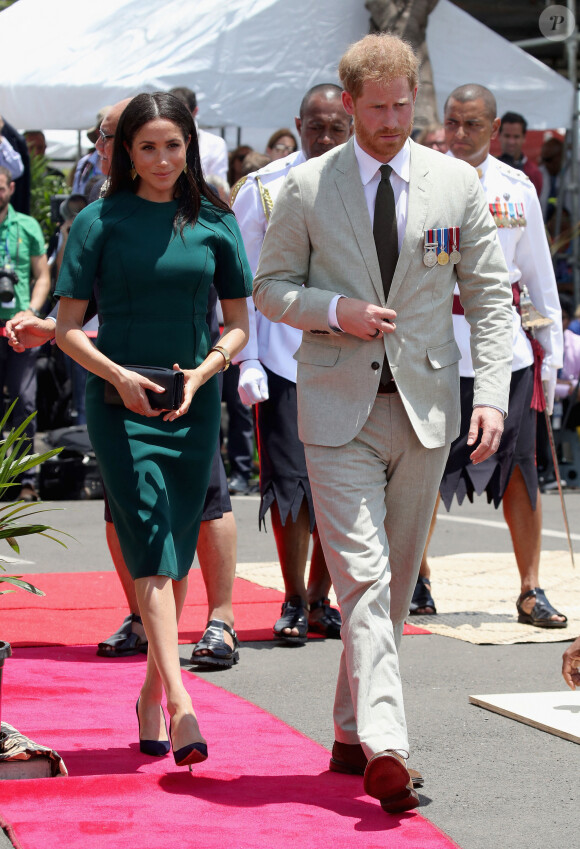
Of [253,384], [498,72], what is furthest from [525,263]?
[498,72]

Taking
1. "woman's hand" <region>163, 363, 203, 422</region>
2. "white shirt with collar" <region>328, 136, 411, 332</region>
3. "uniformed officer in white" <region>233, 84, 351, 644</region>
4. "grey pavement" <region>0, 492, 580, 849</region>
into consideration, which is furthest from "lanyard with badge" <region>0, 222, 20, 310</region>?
"white shirt with collar" <region>328, 136, 411, 332</region>

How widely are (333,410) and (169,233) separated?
2.54ft

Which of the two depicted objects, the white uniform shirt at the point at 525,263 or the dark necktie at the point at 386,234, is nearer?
the dark necktie at the point at 386,234

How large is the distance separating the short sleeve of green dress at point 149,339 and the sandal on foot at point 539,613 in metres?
2.62

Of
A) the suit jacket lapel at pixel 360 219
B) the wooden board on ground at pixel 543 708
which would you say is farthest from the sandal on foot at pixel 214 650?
the suit jacket lapel at pixel 360 219

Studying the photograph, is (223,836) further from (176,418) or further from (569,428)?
(569,428)

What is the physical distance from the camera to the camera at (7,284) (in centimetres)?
1037

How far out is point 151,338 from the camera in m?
4.28

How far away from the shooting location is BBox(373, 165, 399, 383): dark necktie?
13.2 feet

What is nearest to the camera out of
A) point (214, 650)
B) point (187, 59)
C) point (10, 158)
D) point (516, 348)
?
point (214, 650)

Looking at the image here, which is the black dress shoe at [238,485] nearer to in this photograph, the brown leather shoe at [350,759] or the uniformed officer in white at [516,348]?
the uniformed officer in white at [516,348]

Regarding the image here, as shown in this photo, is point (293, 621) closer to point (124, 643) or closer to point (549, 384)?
point (124, 643)

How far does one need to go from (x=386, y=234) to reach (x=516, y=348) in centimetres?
251

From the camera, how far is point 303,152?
20.2ft
